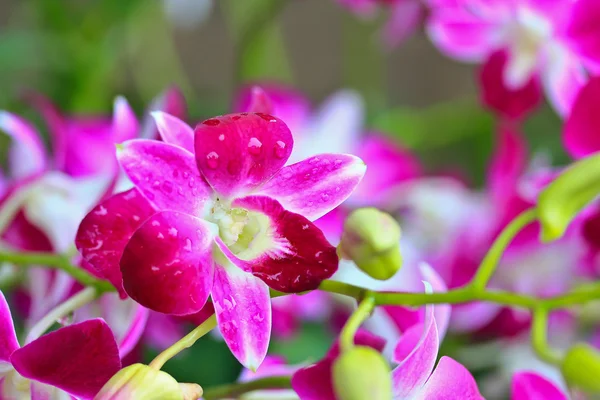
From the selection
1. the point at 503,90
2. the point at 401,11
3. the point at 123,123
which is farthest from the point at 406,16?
the point at 123,123

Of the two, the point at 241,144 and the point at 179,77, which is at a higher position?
the point at 241,144

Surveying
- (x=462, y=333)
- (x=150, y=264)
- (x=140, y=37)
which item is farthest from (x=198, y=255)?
(x=140, y=37)

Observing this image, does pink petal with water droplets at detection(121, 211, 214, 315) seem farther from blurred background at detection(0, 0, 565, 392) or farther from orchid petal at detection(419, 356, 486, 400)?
blurred background at detection(0, 0, 565, 392)

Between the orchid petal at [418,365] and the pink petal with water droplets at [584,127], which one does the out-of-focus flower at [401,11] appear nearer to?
the pink petal with water droplets at [584,127]

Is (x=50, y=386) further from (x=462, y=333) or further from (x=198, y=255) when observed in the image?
(x=462, y=333)

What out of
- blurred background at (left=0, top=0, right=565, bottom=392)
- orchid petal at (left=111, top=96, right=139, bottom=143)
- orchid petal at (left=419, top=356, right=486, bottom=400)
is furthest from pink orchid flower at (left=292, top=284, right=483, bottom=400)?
blurred background at (left=0, top=0, right=565, bottom=392)

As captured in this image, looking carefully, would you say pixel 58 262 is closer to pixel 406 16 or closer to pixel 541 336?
pixel 541 336

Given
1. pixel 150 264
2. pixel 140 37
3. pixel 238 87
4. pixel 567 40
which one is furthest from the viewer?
pixel 140 37
